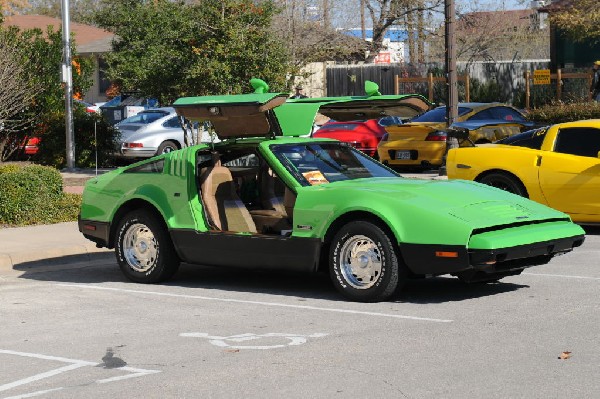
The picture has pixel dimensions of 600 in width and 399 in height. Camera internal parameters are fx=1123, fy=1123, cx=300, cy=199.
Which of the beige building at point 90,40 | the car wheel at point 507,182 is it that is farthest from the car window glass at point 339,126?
the beige building at point 90,40

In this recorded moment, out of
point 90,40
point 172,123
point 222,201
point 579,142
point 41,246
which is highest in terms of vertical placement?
point 90,40

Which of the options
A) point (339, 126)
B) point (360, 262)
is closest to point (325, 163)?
point (360, 262)

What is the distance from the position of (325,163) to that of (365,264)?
57.1 inches

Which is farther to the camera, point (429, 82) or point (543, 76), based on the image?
point (429, 82)

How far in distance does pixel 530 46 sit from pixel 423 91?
2572 centimetres

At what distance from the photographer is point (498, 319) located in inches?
341

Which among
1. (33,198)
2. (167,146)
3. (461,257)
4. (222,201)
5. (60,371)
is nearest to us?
(60,371)

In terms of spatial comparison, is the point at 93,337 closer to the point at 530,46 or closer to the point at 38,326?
the point at 38,326

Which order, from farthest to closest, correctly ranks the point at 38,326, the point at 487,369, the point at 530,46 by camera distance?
1. the point at 530,46
2. the point at 38,326
3. the point at 487,369

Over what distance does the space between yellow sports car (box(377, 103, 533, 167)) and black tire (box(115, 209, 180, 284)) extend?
1224 cm

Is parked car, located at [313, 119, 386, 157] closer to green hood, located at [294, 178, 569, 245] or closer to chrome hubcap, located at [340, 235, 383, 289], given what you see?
green hood, located at [294, 178, 569, 245]

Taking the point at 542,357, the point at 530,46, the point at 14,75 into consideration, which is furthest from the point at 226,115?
the point at 530,46

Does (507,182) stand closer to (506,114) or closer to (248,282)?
(248,282)

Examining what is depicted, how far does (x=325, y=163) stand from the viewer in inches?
414
